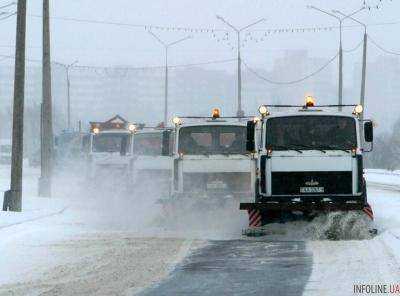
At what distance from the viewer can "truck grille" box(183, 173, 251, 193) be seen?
1966cm

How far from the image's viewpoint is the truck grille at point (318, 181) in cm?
Answer: 1692

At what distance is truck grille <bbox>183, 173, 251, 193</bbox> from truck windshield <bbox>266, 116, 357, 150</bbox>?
2.70 metres

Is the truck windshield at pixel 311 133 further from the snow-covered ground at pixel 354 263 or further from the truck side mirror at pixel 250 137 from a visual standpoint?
the snow-covered ground at pixel 354 263

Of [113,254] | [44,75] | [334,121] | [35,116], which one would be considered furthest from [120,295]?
[35,116]

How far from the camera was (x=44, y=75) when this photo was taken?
30250 millimetres

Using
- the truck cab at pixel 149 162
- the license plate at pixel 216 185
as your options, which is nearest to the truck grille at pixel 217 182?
the license plate at pixel 216 185

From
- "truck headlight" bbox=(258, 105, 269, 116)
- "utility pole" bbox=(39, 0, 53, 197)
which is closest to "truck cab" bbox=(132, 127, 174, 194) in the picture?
"utility pole" bbox=(39, 0, 53, 197)

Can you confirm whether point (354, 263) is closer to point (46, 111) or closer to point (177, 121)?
point (177, 121)

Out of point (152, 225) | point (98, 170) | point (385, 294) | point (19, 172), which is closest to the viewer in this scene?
point (385, 294)

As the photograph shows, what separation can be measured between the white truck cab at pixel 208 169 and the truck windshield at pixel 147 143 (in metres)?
5.04

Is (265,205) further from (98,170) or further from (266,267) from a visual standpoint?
(98,170)

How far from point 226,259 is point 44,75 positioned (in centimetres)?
1805

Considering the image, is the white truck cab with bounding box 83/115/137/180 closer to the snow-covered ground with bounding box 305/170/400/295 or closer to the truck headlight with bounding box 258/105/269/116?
the truck headlight with bounding box 258/105/269/116

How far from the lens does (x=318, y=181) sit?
17.0 m
